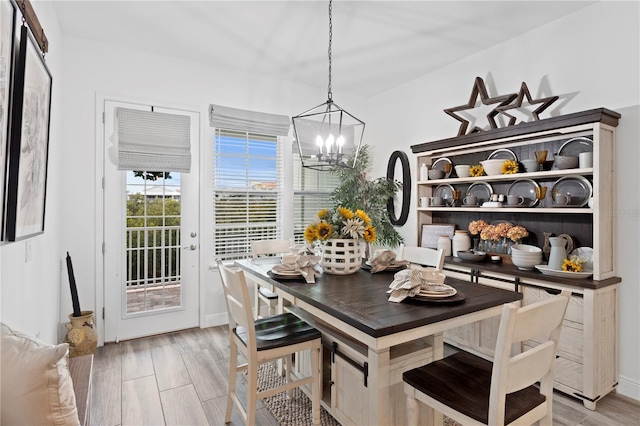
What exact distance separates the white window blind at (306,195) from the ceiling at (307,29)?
1.26 meters

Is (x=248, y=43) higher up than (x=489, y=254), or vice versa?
(x=248, y=43)

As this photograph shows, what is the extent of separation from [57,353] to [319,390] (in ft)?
5.01

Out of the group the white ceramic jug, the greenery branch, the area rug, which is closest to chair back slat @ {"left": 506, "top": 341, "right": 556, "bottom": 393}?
the area rug

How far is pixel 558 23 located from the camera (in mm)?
2914

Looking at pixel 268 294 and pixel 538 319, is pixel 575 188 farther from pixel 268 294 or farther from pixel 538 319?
pixel 268 294

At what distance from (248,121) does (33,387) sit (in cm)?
349

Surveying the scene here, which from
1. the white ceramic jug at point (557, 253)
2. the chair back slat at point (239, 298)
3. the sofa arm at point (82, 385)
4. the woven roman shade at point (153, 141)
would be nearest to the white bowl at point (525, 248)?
the white ceramic jug at point (557, 253)

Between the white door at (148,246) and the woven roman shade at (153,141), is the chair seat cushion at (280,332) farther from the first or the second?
the woven roman shade at (153,141)

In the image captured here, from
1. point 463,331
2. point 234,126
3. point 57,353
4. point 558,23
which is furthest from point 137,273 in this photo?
point 558,23

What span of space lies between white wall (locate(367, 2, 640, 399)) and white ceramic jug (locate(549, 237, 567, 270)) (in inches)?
14.3

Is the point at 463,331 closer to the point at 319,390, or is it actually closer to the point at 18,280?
the point at 319,390

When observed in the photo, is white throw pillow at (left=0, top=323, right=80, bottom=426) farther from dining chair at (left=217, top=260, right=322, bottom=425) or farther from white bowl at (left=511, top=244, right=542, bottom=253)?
white bowl at (left=511, top=244, right=542, bottom=253)

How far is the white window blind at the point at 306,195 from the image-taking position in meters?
4.50

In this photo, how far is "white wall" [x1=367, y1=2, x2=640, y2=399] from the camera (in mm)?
2500
